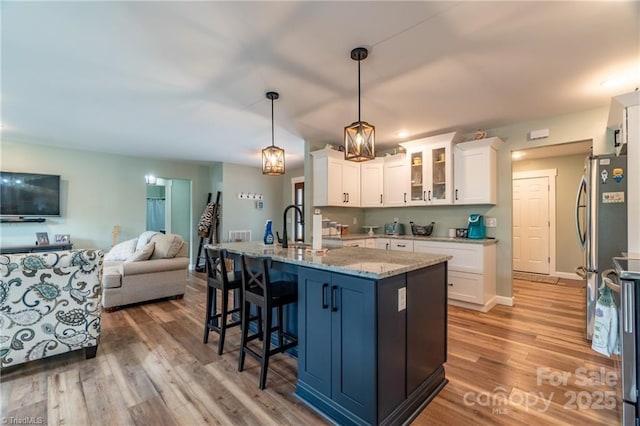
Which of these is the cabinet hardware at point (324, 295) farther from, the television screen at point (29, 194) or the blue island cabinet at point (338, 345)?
the television screen at point (29, 194)

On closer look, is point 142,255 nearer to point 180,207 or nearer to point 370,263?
point 180,207

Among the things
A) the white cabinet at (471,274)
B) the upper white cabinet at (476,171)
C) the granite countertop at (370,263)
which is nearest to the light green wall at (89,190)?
the granite countertop at (370,263)

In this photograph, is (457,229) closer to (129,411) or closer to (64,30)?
(129,411)

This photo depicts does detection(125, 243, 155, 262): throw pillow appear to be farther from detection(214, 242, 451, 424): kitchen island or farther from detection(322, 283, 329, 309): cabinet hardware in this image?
detection(322, 283, 329, 309): cabinet hardware

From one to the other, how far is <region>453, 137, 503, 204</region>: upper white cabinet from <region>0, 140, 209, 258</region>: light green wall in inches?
226

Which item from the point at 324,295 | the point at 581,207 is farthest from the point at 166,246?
the point at 581,207

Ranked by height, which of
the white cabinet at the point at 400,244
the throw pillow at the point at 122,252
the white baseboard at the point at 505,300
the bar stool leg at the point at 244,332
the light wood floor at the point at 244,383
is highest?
the white cabinet at the point at 400,244

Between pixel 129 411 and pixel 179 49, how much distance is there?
2.49m

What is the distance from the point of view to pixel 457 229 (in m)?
4.29

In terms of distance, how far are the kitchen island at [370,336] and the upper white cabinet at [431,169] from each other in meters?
2.32

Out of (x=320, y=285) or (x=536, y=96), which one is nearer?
(x=320, y=285)

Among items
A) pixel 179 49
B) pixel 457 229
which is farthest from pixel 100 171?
pixel 457 229

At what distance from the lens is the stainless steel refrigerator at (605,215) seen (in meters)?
2.55

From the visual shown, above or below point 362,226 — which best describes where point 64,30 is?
above
